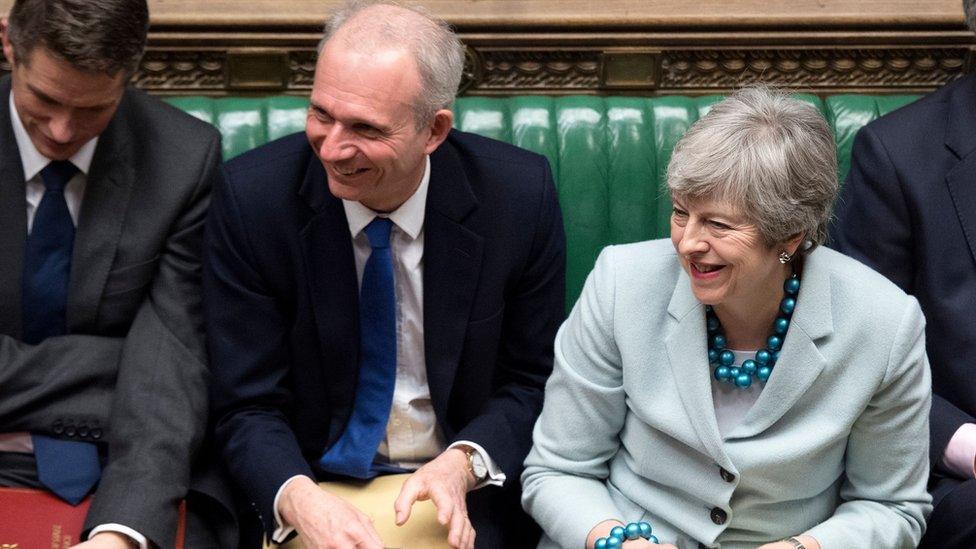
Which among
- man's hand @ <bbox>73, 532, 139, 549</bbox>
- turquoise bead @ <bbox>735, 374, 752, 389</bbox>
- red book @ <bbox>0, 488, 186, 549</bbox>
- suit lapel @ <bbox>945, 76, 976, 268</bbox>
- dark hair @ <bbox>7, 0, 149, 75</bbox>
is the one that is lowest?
red book @ <bbox>0, 488, 186, 549</bbox>

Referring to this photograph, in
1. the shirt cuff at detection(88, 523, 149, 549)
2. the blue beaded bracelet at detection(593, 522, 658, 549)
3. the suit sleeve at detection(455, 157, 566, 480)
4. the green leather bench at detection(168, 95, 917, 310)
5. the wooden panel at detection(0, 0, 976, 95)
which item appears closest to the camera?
the blue beaded bracelet at detection(593, 522, 658, 549)

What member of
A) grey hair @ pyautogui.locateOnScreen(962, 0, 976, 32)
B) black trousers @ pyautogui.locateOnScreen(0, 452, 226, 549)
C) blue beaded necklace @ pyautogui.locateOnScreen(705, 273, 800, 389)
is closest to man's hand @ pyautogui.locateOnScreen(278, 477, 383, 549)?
black trousers @ pyautogui.locateOnScreen(0, 452, 226, 549)

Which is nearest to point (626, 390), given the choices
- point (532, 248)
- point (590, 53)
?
point (532, 248)

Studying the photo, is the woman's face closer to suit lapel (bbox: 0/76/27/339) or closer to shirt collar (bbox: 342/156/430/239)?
shirt collar (bbox: 342/156/430/239)

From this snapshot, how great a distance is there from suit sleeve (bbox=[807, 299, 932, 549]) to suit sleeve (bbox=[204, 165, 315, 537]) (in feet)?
3.43

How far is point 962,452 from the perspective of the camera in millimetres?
2668

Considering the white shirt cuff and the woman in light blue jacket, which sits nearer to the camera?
the woman in light blue jacket

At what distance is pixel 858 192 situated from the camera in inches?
112

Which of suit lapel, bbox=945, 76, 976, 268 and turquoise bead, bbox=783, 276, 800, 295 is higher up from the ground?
suit lapel, bbox=945, 76, 976, 268

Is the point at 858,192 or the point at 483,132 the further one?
the point at 483,132

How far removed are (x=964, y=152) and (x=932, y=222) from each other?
0.56ft

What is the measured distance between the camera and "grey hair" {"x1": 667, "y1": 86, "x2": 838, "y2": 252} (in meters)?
2.28

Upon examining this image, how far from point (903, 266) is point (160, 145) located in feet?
5.21

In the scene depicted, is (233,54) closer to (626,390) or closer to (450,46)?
(450,46)
